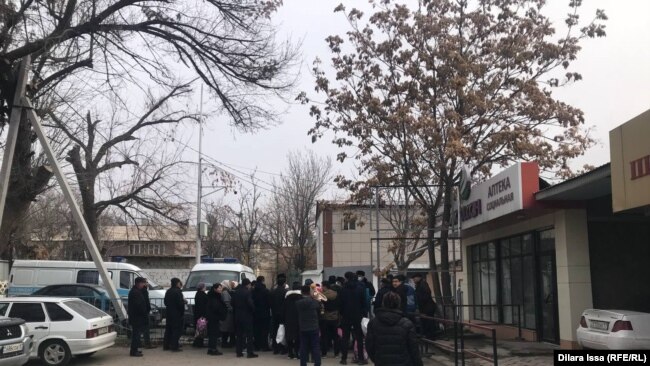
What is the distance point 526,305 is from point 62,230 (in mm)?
34490

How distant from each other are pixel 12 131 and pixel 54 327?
17.4ft

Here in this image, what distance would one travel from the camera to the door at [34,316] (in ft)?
42.0

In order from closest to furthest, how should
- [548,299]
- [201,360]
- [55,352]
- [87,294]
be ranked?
[55,352]
[201,360]
[548,299]
[87,294]

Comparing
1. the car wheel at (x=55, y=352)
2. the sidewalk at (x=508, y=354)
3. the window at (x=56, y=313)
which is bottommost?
the sidewalk at (x=508, y=354)

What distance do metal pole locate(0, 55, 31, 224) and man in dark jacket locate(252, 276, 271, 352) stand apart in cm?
638

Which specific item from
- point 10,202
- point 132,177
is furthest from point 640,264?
point 132,177

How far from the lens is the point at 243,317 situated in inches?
565

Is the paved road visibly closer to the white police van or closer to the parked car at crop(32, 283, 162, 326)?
the parked car at crop(32, 283, 162, 326)

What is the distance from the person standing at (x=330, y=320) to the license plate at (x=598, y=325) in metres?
5.08

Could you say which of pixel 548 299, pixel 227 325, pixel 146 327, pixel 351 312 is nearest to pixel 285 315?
pixel 351 312

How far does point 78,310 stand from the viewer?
13227mm

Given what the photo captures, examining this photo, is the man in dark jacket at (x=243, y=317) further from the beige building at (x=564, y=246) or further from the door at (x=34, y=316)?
the beige building at (x=564, y=246)

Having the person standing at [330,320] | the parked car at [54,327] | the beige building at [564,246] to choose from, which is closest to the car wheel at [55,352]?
the parked car at [54,327]

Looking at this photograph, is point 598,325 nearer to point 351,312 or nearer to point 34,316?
point 351,312
